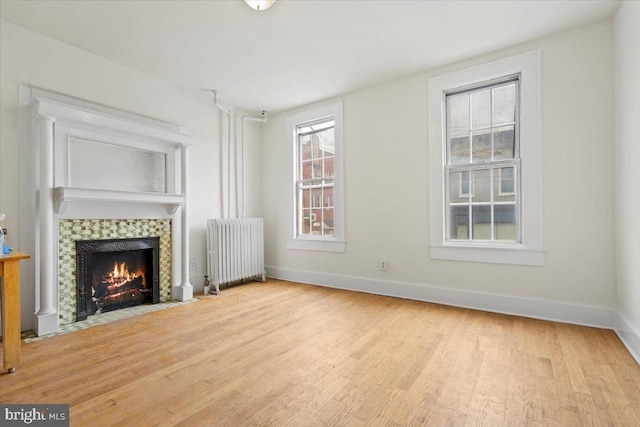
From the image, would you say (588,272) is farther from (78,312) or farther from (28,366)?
(78,312)

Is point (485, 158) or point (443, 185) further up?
point (485, 158)

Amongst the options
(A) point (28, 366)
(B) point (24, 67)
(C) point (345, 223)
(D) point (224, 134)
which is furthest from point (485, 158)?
(B) point (24, 67)

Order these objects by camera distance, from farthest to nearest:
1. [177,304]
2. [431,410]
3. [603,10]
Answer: [177,304], [603,10], [431,410]

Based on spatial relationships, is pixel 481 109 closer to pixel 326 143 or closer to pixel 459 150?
pixel 459 150

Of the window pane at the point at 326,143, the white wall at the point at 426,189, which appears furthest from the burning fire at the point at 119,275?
the window pane at the point at 326,143

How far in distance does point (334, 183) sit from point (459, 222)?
5.45 ft

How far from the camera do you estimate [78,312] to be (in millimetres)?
2809

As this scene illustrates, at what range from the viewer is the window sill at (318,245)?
4.09 m

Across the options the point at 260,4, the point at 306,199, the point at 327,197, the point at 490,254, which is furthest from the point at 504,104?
the point at 306,199

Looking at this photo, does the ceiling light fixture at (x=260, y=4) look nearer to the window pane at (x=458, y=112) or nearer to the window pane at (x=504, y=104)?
the window pane at (x=458, y=112)

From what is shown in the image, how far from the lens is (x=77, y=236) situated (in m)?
2.85

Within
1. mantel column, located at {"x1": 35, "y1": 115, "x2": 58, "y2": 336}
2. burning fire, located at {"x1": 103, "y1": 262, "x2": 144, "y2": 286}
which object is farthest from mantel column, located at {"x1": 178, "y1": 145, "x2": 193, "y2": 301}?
mantel column, located at {"x1": 35, "y1": 115, "x2": 58, "y2": 336}

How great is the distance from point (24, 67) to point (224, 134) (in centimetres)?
209

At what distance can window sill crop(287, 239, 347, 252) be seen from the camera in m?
4.09
